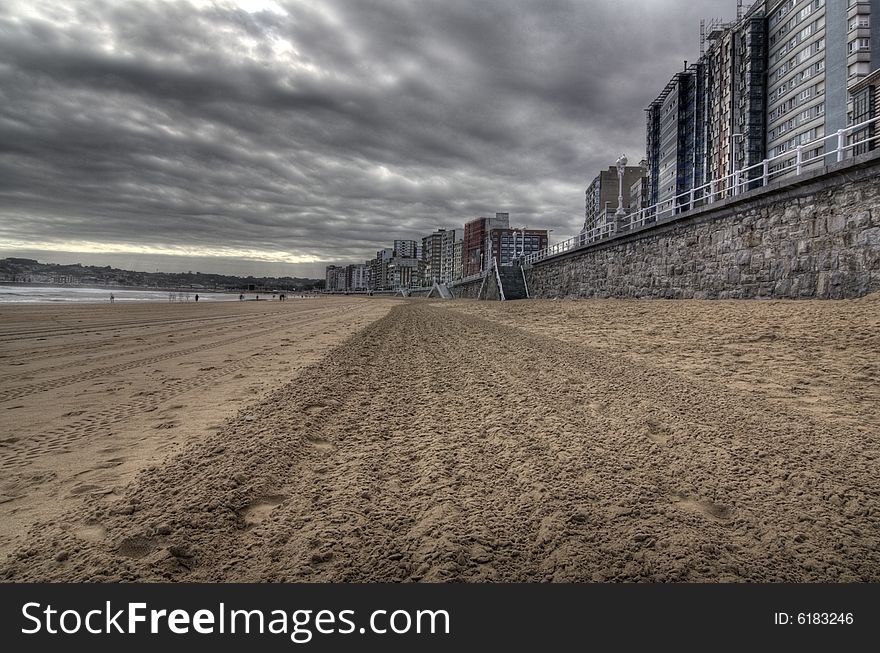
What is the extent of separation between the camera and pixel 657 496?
7.62ft

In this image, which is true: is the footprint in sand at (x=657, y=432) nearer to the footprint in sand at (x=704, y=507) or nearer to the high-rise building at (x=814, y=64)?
the footprint in sand at (x=704, y=507)

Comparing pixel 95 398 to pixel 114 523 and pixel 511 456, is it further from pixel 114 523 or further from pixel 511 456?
pixel 511 456

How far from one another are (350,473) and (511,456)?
1.10 m

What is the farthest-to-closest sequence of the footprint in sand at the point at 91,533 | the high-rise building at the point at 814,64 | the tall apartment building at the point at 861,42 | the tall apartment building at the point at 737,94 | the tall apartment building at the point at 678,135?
the tall apartment building at the point at 678,135 < the tall apartment building at the point at 737,94 < the high-rise building at the point at 814,64 < the tall apartment building at the point at 861,42 < the footprint in sand at the point at 91,533

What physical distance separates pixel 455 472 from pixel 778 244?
14.1 m

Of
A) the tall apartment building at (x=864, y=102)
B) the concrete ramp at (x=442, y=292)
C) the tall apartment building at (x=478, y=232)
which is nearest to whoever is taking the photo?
the tall apartment building at (x=864, y=102)

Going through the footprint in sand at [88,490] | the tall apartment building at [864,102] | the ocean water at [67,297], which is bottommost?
the footprint in sand at [88,490]

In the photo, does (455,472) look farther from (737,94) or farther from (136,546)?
(737,94)

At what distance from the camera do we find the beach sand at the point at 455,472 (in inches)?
70.1

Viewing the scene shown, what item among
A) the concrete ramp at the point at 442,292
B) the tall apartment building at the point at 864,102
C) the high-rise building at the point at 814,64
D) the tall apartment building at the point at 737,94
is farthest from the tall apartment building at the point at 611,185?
the tall apartment building at the point at 864,102

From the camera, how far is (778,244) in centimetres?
1230

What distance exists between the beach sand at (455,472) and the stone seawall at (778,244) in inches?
219

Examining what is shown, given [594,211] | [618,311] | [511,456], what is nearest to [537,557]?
[511,456]

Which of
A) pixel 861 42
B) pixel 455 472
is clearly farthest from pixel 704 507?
pixel 861 42
